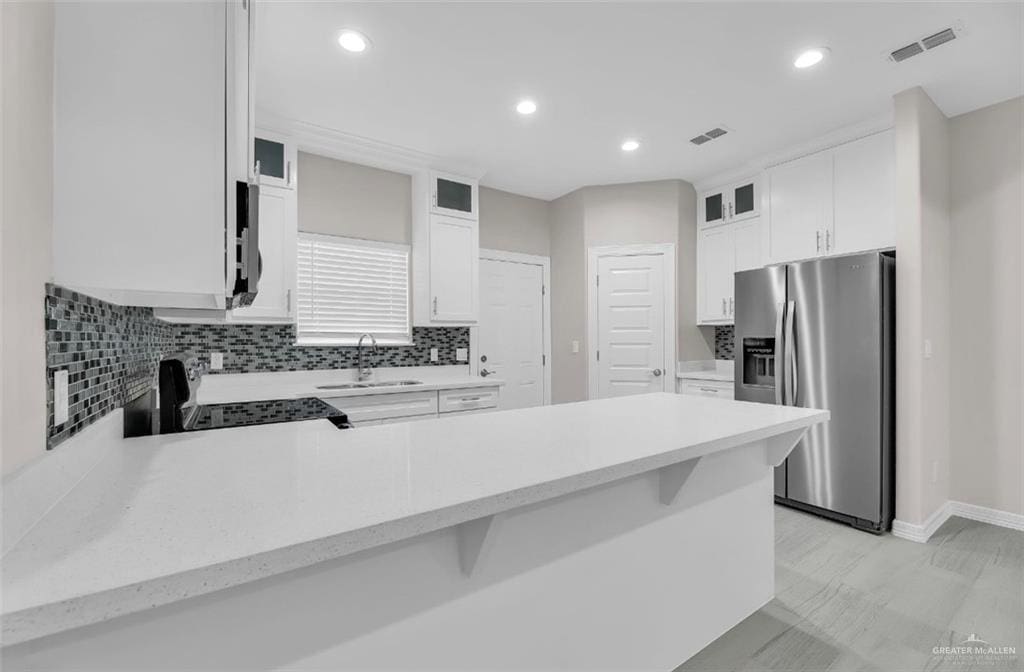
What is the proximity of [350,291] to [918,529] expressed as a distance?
4.26 meters

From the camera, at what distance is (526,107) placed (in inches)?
119

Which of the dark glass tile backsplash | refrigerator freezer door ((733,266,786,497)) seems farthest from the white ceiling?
the dark glass tile backsplash

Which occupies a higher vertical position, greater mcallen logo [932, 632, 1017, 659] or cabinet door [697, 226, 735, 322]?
cabinet door [697, 226, 735, 322]

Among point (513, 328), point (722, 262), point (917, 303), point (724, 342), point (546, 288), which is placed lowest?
point (724, 342)

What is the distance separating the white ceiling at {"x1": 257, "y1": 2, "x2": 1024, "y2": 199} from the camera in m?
2.19

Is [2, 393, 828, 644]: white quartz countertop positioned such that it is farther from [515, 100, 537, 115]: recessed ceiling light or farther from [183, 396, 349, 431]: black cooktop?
[515, 100, 537, 115]: recessed ceiling light

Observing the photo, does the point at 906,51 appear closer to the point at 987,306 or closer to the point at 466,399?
the point at 987,306

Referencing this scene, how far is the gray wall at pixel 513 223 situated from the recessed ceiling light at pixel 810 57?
2754 millimetres

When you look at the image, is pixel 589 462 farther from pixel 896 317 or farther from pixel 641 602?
pixel 896 317

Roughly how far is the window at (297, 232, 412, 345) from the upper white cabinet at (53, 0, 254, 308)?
255 centimetres

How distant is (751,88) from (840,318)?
1.58 m

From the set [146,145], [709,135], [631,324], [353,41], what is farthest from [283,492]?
[631,324]

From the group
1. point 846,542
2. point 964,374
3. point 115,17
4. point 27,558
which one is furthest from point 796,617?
point 115,17

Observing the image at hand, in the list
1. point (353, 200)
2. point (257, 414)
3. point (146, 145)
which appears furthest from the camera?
point (353, 200)
